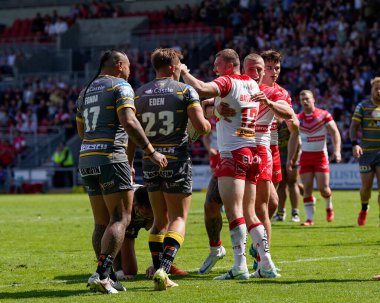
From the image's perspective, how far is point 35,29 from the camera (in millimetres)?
53625

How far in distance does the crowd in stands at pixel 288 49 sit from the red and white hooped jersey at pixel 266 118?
24.6m

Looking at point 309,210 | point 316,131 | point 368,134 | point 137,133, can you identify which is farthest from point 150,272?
point 316,131

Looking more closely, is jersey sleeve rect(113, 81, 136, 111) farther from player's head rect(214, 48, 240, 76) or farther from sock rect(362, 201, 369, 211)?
sock rect(362, 201, 369, 211)

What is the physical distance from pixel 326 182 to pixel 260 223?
8925 mm

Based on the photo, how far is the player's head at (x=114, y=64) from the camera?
399 inches

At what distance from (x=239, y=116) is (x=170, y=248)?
1.77 m

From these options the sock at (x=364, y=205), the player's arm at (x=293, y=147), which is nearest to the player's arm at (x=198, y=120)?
the player's arm at (x=293, y=147)

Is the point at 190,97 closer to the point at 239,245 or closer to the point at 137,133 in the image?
the point at 137,133

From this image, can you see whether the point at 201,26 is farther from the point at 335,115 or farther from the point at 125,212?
the point at 125,212

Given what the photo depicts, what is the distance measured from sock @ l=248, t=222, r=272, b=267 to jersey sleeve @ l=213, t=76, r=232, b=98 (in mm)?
1569

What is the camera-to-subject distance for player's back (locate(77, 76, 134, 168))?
9.80 metres

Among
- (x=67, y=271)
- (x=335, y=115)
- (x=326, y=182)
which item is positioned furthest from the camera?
(x=335, y=115)

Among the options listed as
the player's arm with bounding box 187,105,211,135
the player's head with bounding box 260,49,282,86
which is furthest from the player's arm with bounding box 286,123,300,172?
the player's arm with bounding box 187,105,211,135

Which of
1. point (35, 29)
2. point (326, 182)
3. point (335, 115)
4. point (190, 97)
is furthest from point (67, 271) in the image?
point (35, 29)
